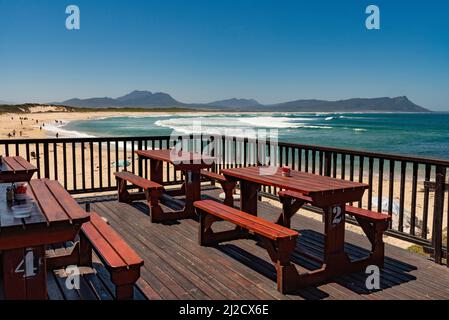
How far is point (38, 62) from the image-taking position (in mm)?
28750

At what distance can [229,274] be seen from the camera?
346 cm

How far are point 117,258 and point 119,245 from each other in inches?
8.9

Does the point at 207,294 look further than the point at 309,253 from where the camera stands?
No

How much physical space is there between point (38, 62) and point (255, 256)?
29296 millimetres

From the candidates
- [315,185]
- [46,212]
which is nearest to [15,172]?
[46,212]

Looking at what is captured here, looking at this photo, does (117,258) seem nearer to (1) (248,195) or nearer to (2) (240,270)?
(2) (240,270)

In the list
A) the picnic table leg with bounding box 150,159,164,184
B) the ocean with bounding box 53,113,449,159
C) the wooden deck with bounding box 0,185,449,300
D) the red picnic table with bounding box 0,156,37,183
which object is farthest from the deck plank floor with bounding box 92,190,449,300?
the ocean with bounding box 53,113,449,159

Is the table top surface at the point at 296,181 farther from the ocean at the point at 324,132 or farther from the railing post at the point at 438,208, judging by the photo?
the ocean at the point at 324,132

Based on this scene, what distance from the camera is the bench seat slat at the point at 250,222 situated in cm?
309

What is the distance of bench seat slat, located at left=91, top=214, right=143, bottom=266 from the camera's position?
2.49 meters

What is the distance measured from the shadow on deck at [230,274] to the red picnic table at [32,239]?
688mm

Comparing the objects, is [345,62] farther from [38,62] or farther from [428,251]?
[428,251]

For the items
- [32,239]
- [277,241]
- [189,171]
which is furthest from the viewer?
[189,171]
